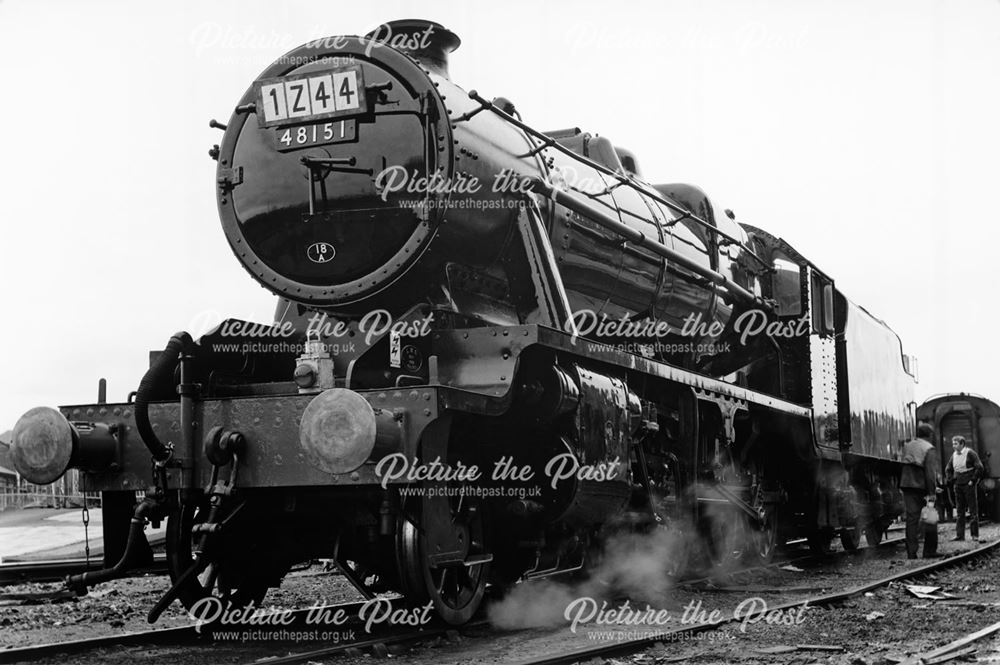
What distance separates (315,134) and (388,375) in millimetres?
1406

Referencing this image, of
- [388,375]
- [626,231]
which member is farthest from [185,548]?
[626,231]

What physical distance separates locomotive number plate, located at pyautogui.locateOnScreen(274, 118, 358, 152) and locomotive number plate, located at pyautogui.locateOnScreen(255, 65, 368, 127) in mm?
41

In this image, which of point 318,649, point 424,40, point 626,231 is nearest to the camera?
point 318,649

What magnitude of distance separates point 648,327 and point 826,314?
3640mm

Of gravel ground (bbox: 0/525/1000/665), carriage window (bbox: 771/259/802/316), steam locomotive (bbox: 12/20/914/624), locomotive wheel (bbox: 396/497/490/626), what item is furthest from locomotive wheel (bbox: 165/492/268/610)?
carriage window (bbox: 771/259/802/316)

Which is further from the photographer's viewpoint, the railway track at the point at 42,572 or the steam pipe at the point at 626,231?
the railway track at the point at 42,572

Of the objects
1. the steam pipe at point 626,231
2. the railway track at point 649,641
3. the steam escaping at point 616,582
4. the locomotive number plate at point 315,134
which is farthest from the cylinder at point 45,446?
the steam pipe at point 626,231

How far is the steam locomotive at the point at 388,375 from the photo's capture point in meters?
5.54

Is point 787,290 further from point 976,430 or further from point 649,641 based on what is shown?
point 976,430

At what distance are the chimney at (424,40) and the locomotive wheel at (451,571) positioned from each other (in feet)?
8.48

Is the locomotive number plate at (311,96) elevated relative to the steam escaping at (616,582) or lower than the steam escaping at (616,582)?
elevated

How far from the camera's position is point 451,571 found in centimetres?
618

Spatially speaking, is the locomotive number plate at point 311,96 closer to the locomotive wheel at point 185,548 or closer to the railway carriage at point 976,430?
the locomotive wheel at point 185,548

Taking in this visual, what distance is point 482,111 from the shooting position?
20.9 feet
